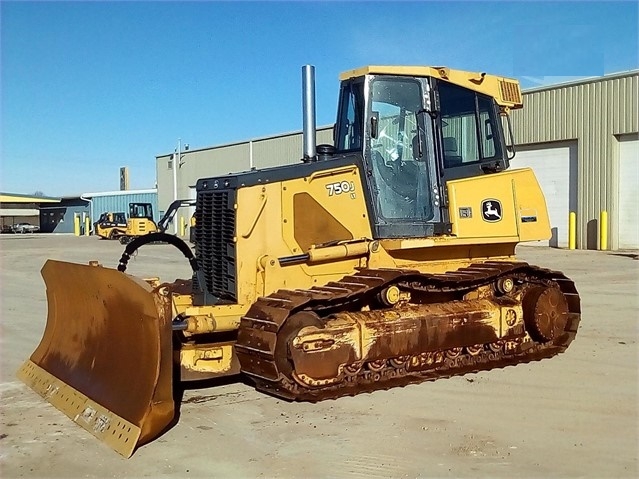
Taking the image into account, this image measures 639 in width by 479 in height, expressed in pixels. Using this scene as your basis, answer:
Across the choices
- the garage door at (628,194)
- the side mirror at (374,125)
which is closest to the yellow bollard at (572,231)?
the garage door at (628,194)

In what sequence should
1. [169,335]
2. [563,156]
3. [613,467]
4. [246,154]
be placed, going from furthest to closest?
[246,154] < [563,156] < [169,335] < [613,467]

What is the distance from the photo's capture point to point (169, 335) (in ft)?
18.4

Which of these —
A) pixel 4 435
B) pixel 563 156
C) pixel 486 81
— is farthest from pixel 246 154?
pixel 4 435

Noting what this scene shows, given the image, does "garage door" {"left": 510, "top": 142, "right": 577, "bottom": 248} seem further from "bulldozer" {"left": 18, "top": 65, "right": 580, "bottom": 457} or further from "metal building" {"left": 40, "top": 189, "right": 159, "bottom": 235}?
"metal building" {"left": 40, "top": 189, "right": 159, "bottom": 235}

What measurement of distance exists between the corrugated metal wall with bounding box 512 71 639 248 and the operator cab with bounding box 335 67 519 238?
15612 mm

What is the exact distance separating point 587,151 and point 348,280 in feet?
57.8

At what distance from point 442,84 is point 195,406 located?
14.0ft

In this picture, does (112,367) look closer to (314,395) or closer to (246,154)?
(314,395)

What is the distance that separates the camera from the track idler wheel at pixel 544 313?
8008mm

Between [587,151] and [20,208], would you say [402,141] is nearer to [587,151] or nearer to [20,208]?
[587,151]

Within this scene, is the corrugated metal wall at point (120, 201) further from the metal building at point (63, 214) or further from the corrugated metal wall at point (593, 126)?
the corrugated metal wall at point (593, 126)

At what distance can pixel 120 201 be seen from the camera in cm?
5838

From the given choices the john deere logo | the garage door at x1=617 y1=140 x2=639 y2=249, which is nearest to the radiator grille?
the john deere logo

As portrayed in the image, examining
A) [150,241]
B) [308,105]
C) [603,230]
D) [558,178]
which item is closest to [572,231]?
[603,230]
